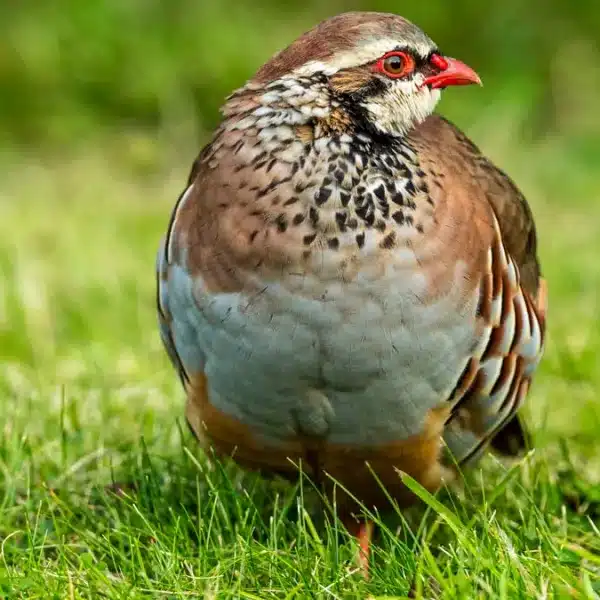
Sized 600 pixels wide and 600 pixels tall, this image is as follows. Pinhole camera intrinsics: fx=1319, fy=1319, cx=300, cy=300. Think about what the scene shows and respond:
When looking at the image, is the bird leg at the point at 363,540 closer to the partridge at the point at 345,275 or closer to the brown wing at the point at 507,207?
the partridge at the point at 345,275

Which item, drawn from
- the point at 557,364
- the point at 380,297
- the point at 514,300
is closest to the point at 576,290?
the point at 557,364

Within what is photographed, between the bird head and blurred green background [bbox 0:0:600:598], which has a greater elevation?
the bird head

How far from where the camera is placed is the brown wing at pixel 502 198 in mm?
2957

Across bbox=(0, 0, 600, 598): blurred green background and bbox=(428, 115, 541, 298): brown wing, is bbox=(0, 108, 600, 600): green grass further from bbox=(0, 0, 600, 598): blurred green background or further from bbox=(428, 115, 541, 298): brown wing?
bbox=(428, 115, 541, 298): brown wing

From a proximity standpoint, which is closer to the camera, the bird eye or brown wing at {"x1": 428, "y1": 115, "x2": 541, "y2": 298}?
the bird eye

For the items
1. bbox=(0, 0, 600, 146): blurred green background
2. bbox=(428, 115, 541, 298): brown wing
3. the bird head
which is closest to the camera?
the bird head

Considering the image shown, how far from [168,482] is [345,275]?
0.86 meters

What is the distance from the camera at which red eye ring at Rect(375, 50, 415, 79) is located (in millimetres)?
2775

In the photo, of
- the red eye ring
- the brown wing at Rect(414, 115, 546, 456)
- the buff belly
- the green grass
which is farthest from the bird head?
the green grass

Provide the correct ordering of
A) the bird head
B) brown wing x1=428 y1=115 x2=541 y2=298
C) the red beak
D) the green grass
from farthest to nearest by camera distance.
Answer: brown wing x1=428 y1=115 x2=541 y2=298
the red beak
the bird head
the green grass

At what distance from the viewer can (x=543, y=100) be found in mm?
7773

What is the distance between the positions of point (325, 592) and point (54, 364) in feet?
7.32

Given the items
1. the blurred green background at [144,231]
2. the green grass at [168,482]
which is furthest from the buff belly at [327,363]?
the blurred green background at [144,231]

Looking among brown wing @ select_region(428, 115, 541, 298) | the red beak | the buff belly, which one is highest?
the red beak
